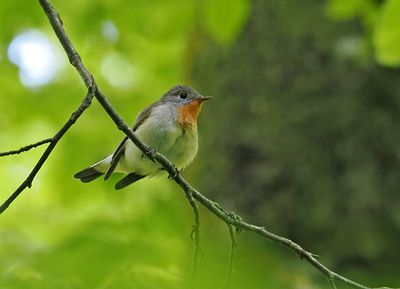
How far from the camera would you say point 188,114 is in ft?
13.3

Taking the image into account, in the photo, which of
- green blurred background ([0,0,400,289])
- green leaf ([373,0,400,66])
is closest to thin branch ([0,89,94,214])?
green leaf ([373,0,400,66])

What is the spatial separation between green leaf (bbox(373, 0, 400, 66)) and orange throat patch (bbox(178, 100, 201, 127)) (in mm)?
1112

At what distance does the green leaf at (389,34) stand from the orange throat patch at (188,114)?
1.11 metres

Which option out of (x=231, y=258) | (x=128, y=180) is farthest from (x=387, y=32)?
(x=231, y=258)

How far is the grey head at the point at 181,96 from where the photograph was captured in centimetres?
422

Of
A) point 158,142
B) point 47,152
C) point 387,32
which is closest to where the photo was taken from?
point 47,152

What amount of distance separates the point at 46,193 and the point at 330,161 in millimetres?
2887

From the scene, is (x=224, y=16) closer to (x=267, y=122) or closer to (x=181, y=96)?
(x=181, y=96)

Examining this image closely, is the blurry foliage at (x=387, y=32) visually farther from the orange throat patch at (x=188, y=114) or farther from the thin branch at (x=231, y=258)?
the thin branch at (x=231, y=258)

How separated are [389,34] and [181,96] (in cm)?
148

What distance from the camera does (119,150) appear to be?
3717mm

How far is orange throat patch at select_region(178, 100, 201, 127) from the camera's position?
3977mm

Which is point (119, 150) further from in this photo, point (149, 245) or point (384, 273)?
point (384, 273)

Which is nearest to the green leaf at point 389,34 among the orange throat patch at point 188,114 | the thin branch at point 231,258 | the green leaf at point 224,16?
the green leaf at point 224,16
